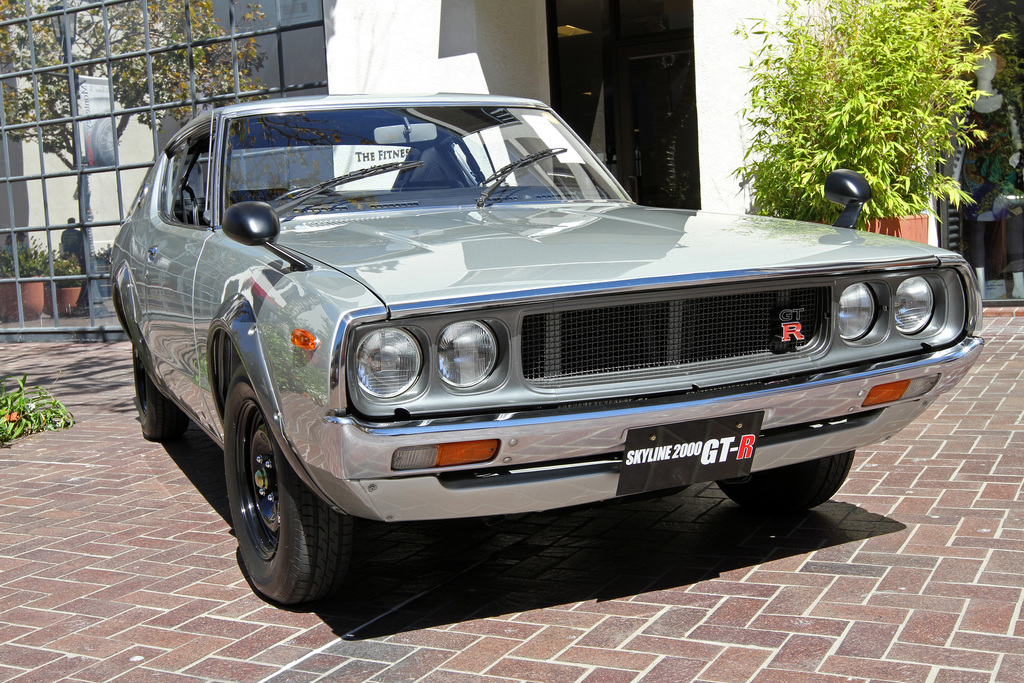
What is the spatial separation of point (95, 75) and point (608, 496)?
11.4 metres

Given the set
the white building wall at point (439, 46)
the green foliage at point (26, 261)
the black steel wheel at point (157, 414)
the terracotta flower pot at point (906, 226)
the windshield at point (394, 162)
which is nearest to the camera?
the windshield at point (394, 162)

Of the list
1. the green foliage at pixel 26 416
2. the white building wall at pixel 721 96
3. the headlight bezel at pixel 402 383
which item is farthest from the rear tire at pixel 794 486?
the white building wall at pixel 721 96

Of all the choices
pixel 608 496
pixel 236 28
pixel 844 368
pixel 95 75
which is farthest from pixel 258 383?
pixel 95 75

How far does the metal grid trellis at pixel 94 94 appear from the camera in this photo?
A: 11.8m

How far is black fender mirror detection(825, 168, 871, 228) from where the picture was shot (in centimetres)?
385

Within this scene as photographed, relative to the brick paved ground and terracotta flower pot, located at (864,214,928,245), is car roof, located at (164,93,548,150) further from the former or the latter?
terracotta flower pot, located at (864,214,928,245)

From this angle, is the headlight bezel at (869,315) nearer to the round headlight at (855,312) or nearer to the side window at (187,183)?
the round headlight at (855,312)

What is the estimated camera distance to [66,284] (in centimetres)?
1275

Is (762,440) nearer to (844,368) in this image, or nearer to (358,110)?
(844,368)

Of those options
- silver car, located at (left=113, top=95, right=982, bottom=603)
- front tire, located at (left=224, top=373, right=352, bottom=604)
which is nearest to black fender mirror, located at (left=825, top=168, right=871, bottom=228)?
silver car, located at (left=113, top=95, right=982, bottom=603)

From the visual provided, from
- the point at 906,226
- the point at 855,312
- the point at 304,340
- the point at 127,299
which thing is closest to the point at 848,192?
the point at 855,312

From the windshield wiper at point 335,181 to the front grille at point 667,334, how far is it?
1.42m

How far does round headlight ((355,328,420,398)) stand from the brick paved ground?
756 mm

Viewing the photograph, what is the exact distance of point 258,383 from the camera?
305 centimetres
